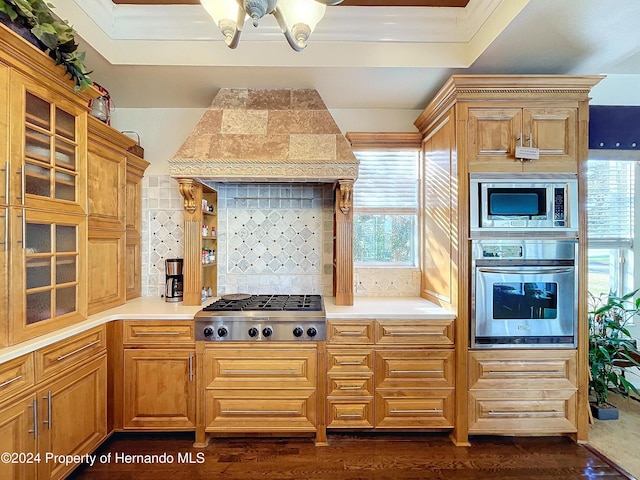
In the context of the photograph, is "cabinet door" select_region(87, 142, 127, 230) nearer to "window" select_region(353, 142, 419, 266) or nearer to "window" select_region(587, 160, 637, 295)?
"window" select_region(353, 142, 419, 266)

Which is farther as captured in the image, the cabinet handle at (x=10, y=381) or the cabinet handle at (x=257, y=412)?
the cabinet handle at (x=257, y=412)

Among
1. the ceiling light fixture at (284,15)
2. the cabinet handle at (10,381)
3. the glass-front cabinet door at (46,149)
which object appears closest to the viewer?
the ceiling light fixture at (284,15)

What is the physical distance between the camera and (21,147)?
5.23ft

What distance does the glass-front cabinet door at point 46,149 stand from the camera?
1.58 m

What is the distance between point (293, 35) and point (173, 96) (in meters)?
1.86

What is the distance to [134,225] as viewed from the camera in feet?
9.72

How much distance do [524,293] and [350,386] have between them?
135 centimetres

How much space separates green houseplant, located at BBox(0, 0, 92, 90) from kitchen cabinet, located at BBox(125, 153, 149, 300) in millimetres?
984

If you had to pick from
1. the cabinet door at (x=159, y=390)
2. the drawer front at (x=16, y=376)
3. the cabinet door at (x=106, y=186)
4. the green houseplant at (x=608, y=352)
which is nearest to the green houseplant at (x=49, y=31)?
the cabinet door at (x=106, y=186)

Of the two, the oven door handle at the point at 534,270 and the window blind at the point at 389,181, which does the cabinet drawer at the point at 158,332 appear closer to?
the window blind at the point at 389,181

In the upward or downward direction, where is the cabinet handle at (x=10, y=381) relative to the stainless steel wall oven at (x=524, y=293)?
downward

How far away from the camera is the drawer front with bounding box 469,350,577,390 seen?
2283 mm

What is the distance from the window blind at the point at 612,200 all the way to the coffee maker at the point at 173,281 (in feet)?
12.0

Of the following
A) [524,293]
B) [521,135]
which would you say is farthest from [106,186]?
[524,293]
